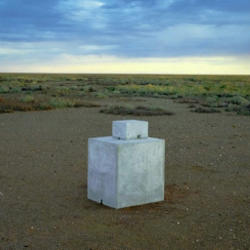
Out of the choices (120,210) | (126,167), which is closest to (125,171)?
(126,167)

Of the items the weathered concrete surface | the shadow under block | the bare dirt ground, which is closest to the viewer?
Answer: the bare dirt ground

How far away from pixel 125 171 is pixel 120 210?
2.00 ft

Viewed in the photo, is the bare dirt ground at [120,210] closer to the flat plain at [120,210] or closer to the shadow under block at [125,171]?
the flat plain at [120,210]

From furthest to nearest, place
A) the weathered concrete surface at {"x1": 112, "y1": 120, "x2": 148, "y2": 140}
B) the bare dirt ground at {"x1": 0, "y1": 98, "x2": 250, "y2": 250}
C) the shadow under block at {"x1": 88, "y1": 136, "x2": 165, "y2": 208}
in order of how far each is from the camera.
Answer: the weathered concrete surface at {"x1": 112, "y1": 120, "x2": 148, "y2": 140}
the shadow under block at {"x1": 88, "y1": 136, "x2": 165, "y2": 208}
the bare dirt ground at {"x1": 0, "y1": 98, "x2": 250, "y2": 250}

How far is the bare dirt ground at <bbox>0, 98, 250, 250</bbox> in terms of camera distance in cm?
549

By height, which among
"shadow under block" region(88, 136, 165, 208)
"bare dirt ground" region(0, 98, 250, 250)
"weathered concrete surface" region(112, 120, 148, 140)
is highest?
"weathered concrete surface" region(112, 120, 148, 140)

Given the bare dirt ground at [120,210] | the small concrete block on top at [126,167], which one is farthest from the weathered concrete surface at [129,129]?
the bare dirt ground at [120,210]

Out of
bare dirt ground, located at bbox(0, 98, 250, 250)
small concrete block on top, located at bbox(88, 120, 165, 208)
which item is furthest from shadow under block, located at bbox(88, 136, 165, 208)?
bare dirt ground, located at bbox(0, 98, 250, 250)

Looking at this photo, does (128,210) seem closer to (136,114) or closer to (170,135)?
(170,135)

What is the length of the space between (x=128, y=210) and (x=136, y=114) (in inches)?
604

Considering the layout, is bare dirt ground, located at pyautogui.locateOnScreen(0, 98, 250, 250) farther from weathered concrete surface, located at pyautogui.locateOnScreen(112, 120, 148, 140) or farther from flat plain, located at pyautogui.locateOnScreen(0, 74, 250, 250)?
weathered concrete surface, located at pyautogui.locateOnScreen(112, 120, 148, 140)

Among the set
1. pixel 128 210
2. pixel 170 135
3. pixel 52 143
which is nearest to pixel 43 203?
pixel 128 210

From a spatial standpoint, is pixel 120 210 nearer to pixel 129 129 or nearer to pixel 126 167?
pixel 126 167

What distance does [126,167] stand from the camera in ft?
21.4
